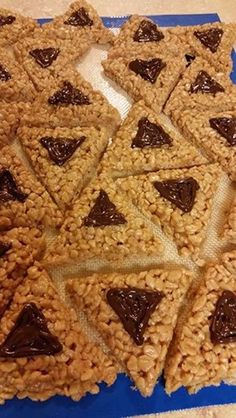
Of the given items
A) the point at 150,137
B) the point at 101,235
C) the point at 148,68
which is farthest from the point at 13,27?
the point at 101,235

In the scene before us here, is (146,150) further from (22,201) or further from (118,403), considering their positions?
(118,403)

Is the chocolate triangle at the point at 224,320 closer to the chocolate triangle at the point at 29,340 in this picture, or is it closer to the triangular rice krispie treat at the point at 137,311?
the triangular rice krispie treat at the point at 137,311

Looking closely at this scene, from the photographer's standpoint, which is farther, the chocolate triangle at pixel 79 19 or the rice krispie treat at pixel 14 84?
the chocolate triangle at pixel 79 19

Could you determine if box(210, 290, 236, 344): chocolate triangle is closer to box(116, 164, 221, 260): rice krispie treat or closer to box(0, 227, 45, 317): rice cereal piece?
box(116, 164, 221, 260): rice krispie treat

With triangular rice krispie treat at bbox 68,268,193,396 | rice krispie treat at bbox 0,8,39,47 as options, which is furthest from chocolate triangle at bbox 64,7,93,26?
triangular rice krispie treat at bbox 68,268,193,396

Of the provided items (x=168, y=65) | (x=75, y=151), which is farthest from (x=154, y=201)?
(x=168, y=65)

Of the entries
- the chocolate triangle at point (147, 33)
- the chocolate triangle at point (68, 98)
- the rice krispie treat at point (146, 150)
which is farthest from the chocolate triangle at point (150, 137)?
the chocolate triangle at point (147, 33)

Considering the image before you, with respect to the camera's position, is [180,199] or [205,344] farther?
[180,199]
